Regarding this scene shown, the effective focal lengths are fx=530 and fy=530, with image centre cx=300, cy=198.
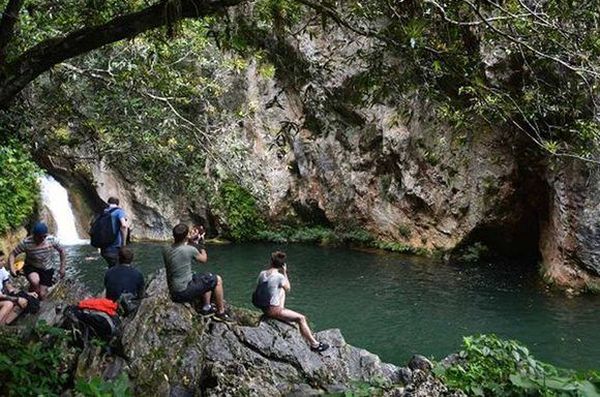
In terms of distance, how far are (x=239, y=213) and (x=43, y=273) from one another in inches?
677

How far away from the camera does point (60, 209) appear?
24.2 m

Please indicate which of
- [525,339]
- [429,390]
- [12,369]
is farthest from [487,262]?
[12,369]

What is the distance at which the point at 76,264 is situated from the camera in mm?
18438

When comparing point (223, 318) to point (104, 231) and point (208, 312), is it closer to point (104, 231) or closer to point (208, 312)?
point (208, 312)

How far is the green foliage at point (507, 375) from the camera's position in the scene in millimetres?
3393

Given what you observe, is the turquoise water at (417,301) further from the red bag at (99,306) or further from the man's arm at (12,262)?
the man's arm at (12,262)

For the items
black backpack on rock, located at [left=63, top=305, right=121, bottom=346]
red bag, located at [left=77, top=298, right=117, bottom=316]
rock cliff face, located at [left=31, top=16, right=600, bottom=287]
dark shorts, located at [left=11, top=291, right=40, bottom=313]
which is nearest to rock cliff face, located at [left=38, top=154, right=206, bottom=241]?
rock cliff face, located at [left=31, top=16, right=600, bottom=287]

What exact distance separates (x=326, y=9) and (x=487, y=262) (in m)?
17.4

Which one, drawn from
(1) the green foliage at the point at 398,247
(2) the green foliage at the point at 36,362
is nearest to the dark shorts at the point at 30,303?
(2) the green foliage at the point at 36,362

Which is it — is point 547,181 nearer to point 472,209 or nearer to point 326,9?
point 472,209

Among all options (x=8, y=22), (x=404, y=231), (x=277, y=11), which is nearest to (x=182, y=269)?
(x=277, y=11)

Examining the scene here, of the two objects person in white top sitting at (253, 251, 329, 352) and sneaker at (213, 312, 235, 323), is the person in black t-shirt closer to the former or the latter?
sneaker at (213, 312, 235, 323)

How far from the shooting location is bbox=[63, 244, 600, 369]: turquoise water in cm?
1128

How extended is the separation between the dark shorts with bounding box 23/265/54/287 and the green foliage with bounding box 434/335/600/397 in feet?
22.1
